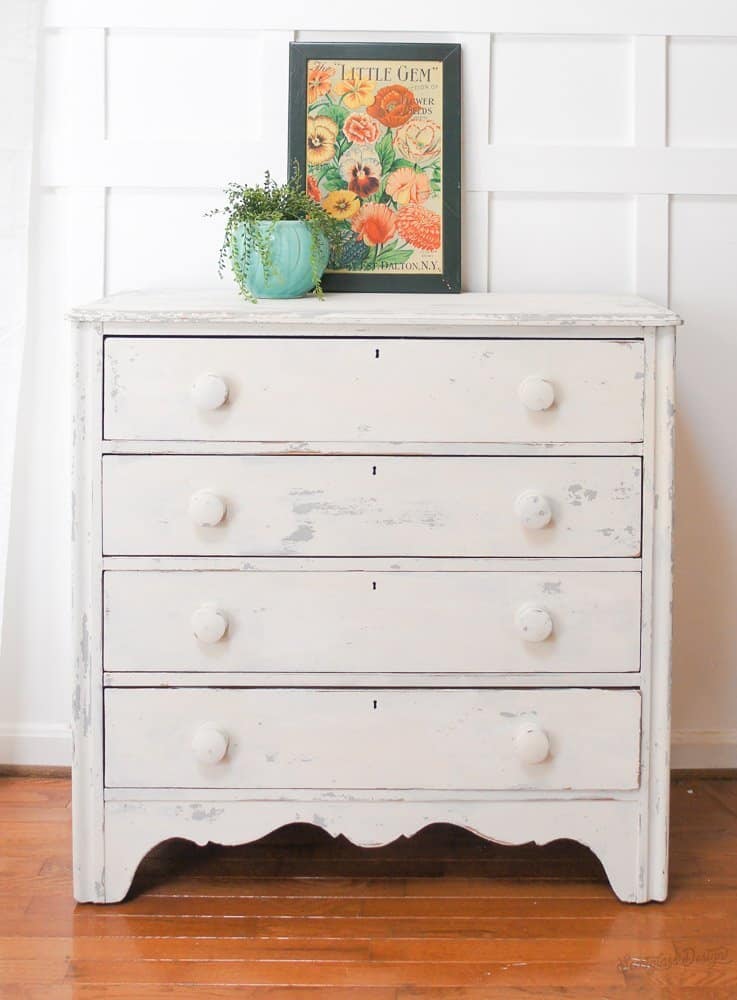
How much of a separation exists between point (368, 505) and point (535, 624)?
1.06ft

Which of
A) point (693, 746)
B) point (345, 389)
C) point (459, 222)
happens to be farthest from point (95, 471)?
point (693, 746)

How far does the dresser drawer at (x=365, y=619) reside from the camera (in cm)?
182

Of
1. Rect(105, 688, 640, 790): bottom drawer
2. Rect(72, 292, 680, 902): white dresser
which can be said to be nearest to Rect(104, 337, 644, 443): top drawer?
Rect(72, 292, 680, 902): white dresser

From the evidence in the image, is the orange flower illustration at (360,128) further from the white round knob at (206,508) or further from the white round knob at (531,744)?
the white round knob at (531,744)

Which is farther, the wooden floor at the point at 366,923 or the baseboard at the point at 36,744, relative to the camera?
the baseboard at the point at 36,744

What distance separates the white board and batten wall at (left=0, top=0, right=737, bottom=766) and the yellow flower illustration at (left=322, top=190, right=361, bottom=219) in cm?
14

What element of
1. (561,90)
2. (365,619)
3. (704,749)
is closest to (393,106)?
(561,90)

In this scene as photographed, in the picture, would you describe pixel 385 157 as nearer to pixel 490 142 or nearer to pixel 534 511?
pixel 490 142

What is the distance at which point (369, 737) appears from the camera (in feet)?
6.03

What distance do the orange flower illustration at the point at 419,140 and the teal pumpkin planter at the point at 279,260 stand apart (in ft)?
1.16

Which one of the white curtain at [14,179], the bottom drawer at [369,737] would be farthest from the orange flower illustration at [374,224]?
the bottom drawer at [369,737]

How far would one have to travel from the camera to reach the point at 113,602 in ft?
5.97

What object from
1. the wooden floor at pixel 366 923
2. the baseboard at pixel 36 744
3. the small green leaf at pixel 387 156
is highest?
the small green leaf at pixel 387 156

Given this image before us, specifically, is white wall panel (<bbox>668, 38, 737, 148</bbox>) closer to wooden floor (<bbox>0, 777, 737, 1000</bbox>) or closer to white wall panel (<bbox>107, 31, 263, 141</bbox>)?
white wall panel (<bbox>107, 31, 263, 141</bbox>)
